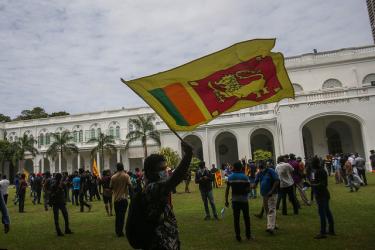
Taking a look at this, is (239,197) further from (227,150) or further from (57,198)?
(227,150)

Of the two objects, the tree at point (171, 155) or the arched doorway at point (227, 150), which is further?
the arched doorway at point (227, 150)

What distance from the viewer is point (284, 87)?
20.2 feet

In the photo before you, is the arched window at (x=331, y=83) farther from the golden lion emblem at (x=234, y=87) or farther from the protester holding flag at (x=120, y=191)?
the golden lion emblem at (x=234, y=87)

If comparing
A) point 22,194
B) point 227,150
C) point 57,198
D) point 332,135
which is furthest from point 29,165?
point 57,198

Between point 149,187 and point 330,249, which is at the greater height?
point 149,187

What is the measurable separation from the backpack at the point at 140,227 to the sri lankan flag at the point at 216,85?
161 centimetres

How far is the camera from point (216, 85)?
5504 mm

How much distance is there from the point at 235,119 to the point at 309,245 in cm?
2787

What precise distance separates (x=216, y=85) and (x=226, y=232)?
13.6 feet

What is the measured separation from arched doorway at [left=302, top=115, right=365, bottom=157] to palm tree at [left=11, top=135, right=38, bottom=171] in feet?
120

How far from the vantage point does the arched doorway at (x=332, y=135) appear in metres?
30.1

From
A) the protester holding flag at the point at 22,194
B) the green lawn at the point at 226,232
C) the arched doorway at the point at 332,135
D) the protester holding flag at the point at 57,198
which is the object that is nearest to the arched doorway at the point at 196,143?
the arched doorway at the point at 332,135

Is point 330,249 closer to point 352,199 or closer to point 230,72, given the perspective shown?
point 230,72

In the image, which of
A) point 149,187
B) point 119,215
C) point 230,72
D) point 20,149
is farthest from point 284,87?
point 20,149
